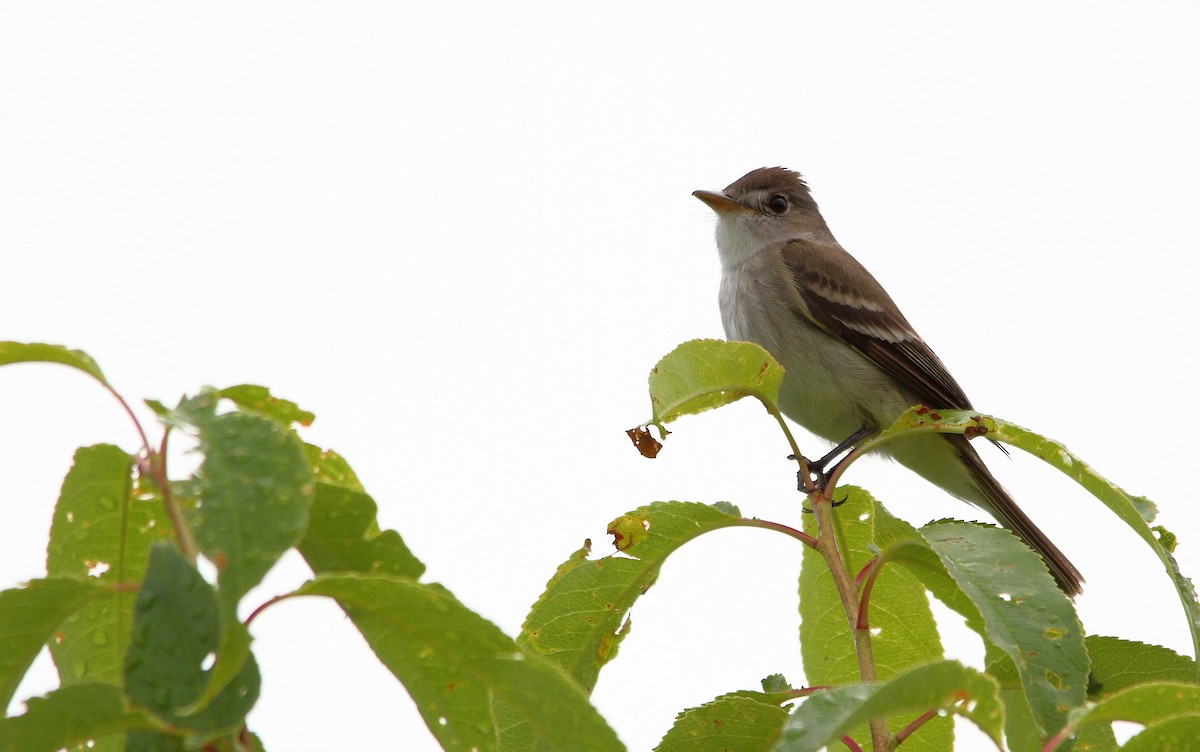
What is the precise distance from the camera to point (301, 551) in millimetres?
1511

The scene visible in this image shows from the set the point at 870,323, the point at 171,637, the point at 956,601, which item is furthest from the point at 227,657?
the point at 870,323

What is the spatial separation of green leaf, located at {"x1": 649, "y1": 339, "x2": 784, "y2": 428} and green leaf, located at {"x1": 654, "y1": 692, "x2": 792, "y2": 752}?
556 millimetres

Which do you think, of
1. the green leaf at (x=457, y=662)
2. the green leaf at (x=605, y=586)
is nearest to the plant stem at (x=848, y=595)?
the green leaf at (x=605, y=586)

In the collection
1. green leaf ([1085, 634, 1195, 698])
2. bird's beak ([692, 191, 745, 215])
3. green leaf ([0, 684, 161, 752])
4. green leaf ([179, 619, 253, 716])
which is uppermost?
bird's beak ([692, 191, 745, 215])

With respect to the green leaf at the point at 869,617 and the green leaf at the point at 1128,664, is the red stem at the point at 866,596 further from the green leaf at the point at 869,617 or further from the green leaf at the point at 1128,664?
the green leaf at the point at 1128,664

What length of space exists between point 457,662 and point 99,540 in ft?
1.81

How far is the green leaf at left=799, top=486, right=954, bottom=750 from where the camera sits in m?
2.53

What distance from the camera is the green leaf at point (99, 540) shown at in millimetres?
1607

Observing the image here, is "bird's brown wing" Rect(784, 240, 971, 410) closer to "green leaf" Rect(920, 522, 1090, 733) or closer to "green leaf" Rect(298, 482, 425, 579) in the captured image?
"green leaf" Rect(920, 522, 1090, 733)

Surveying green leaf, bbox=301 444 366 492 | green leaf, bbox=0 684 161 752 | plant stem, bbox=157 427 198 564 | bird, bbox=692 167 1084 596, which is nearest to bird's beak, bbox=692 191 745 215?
bird, bbox=692 167 1084 596

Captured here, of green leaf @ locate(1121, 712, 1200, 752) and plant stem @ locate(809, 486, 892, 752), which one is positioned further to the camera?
plant stem @ locate(809, 486, 892, 752)

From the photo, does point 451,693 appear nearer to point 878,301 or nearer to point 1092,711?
point 1092,711

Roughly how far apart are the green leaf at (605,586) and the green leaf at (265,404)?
0.75 metres

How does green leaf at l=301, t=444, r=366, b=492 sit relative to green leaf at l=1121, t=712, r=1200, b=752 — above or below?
above
